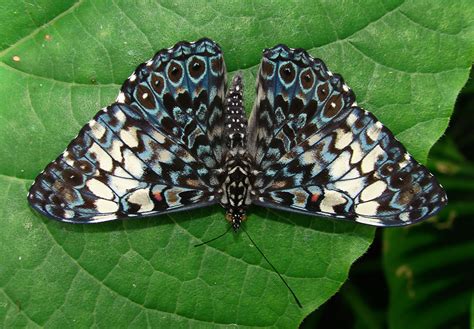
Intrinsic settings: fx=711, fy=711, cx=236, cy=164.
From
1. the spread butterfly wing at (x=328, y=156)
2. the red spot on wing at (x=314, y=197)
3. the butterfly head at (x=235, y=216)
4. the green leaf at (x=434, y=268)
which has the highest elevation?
the spread butterfly wing at (x=328, y=156)

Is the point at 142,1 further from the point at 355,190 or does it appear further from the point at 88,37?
the point at 355,190

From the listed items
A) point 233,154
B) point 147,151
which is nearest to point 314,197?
point 233,154

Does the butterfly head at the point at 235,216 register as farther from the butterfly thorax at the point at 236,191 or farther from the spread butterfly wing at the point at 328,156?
the spread butterfly wing at the point at 328,156

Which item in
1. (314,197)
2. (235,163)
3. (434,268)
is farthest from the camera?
(434,268)

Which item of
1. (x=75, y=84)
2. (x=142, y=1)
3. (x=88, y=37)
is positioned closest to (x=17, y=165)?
(x=75, y=84)

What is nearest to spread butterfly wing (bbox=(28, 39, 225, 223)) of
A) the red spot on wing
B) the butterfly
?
the butterfly

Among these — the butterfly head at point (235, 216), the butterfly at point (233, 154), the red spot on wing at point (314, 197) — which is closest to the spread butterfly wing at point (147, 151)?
the butterfly at point (233, 154)

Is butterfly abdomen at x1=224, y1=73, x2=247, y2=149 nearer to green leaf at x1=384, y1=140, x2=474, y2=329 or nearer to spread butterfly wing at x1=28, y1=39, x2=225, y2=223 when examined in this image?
spread butterfly wing at x1=28, y1=39, x2=225, y2=223

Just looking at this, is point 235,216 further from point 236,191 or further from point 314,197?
point 314,197
